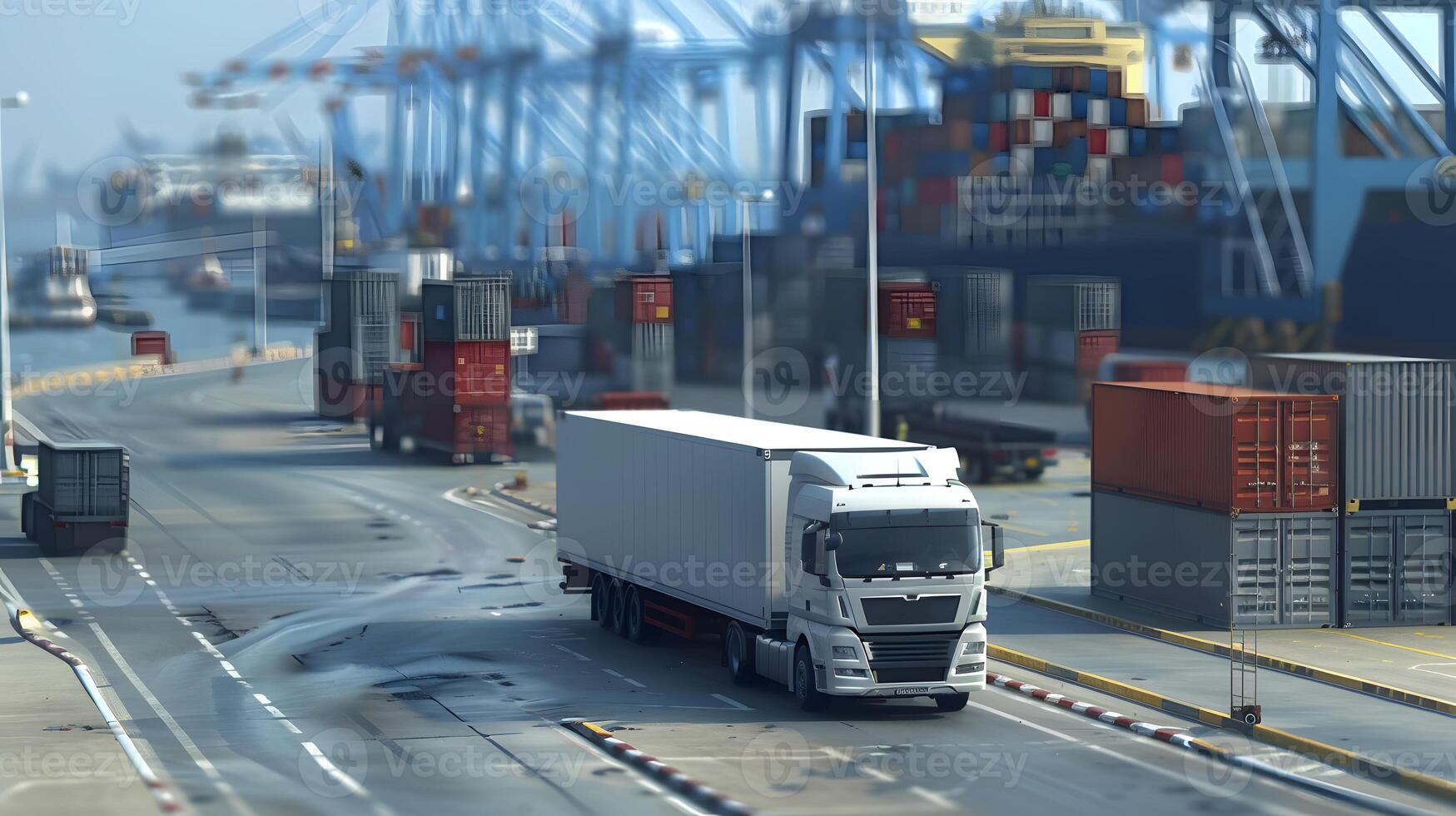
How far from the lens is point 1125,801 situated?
14141 mm

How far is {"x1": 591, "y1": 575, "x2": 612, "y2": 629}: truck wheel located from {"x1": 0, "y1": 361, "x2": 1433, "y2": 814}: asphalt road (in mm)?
334

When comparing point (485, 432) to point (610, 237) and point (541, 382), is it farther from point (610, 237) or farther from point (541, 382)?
point (610, 237)

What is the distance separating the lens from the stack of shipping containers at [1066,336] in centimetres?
6819

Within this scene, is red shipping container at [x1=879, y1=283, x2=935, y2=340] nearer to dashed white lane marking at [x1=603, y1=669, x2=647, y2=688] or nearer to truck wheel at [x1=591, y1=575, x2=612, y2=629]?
truck wheel at [x1=591, y1=575, x2=612, y2=629]

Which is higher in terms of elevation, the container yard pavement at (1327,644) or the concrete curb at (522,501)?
the container yard pavement at (1327,644)

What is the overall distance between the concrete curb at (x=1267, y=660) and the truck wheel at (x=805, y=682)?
4.60 meters

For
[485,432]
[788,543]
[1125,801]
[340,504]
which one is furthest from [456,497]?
[1125,801]

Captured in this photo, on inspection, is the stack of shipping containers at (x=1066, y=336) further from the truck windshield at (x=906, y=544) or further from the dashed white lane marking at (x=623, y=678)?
the truck windshield at (x=906, y=544)

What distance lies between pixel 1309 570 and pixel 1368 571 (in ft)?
3.00

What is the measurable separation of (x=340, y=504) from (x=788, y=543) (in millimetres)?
29950

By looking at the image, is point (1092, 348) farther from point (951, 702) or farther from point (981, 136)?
point (951, 702)

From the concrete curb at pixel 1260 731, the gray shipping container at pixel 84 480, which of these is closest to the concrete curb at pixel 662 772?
the concrete curb at pixel 1260 731

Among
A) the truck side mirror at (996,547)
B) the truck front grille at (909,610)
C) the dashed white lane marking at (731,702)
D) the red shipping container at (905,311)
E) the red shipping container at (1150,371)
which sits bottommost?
the dashed white lane marking at (731,702)

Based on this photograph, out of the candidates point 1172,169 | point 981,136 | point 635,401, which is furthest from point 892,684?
point 1172,169
